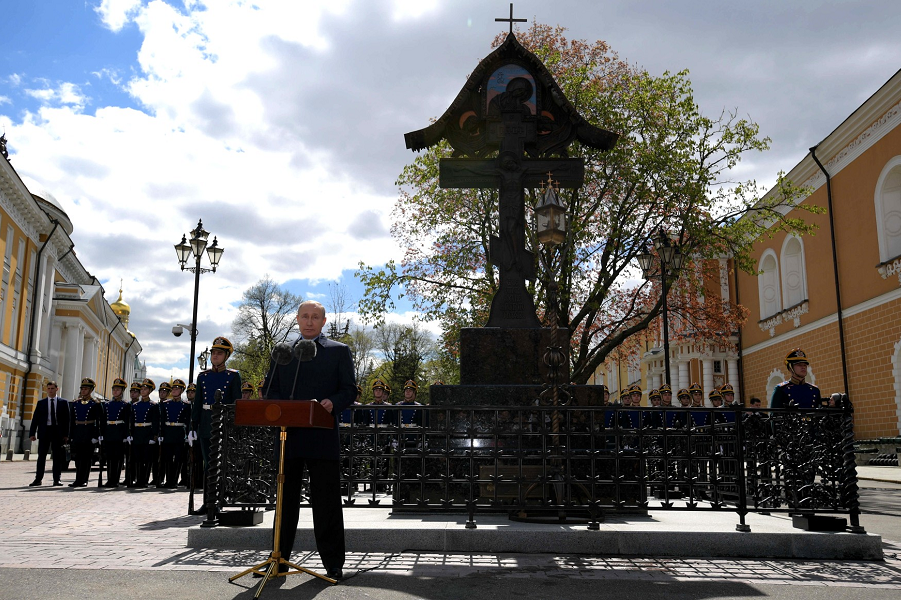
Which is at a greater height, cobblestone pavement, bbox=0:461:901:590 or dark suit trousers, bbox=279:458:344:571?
dark suit trousers, bbox=279:458:344:571

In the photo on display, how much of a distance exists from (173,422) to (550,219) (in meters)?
10.4

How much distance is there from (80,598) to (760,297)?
131 ft

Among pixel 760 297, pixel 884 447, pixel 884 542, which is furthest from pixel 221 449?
pixel 760 297

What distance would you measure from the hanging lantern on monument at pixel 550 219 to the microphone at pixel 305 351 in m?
3.53

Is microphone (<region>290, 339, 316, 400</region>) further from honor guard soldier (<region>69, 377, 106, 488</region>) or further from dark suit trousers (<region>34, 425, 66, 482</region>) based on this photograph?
dark suit trousers (<region>34, 425, 66, 482</region>)

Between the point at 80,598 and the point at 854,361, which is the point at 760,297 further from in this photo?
the point at 80,598

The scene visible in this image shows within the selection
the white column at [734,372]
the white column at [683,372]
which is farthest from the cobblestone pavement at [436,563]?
the white column at [683,372]

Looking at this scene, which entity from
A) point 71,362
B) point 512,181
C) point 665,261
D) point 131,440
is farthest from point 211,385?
point 71,362

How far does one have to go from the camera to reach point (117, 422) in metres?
15.6

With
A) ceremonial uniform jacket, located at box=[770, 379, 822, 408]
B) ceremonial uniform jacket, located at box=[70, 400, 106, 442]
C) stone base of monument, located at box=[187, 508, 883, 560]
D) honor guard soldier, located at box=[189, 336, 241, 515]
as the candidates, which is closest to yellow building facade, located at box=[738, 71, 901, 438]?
ceremonial uniform jacket, located at box=[770, 379, 822, 408]

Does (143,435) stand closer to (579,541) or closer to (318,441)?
(318,441)

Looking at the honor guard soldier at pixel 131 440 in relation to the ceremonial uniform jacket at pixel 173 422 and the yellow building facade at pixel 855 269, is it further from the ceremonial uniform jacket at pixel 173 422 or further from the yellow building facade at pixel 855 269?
the yellow building facade at pixel 855 269

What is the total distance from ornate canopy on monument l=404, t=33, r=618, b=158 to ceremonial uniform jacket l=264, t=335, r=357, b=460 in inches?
186

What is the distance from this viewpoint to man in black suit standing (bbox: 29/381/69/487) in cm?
1544
